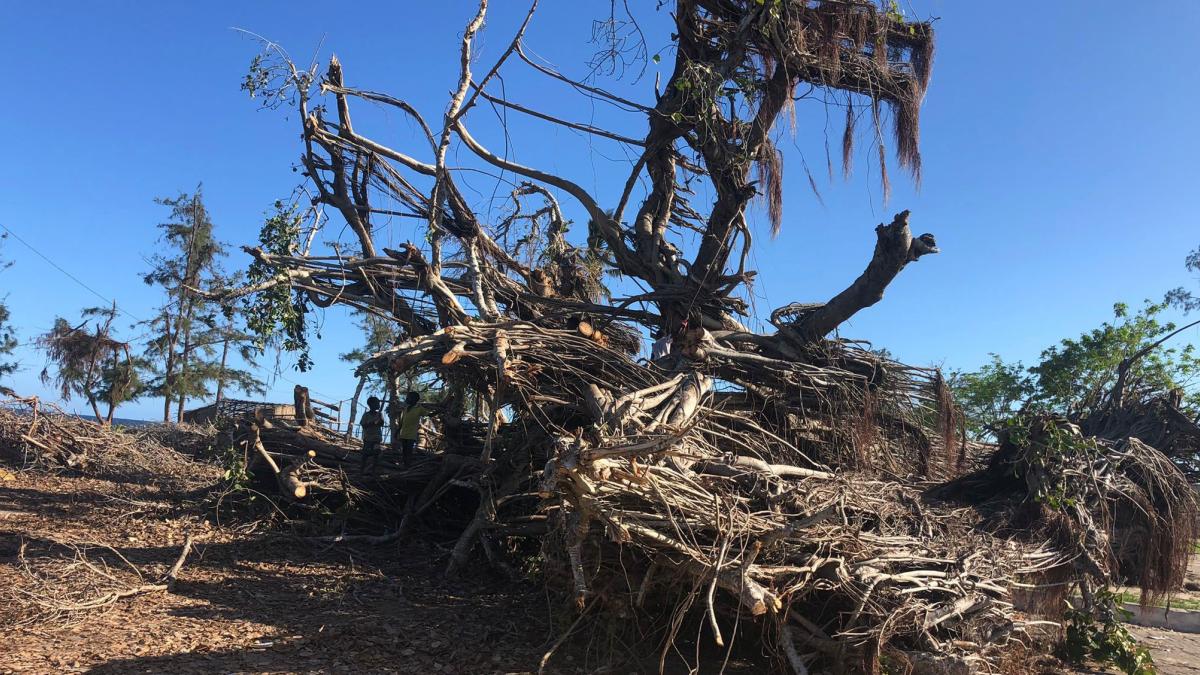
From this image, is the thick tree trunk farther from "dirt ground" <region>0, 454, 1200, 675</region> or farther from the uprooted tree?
"dirt ground" <region>0, 454, 1200, 675</region>

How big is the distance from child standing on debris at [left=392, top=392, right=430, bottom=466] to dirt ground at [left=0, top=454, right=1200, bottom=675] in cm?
125

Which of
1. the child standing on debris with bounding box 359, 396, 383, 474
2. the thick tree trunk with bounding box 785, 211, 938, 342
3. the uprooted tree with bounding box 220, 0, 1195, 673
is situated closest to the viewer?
the uprooted tree with bounding box 220, 0, 1195, 673

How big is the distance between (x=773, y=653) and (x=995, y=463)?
449cm

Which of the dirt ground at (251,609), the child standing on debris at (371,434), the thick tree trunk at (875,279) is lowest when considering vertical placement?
the dirt ground at (251,609)

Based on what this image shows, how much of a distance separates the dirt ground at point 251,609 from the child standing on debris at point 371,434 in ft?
4.16

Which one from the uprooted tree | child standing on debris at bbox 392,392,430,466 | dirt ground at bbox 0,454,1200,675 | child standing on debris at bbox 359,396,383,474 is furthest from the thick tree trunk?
child standing on debris at bbox 359,396,383,474

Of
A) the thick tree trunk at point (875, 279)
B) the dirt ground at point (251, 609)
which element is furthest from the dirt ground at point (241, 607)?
the thick tree trunk at point (875, 279)

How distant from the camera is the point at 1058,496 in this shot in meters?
7.32

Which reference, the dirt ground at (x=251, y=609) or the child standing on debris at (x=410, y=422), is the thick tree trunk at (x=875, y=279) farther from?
the child standing on debris at (x=410, y=422)

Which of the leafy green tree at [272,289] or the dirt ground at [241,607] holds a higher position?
the leafy green tree at [272,289]

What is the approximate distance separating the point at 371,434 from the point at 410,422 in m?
0.52

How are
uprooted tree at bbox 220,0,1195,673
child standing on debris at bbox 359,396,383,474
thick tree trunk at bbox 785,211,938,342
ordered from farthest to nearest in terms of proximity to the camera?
child standing on debris at bbox 359,396,383,474 < thick tree trunk at bbox 785,211,938,342 < uprooted tree at bbox 220,0,1195,673

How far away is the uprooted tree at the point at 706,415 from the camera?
518 centimetres

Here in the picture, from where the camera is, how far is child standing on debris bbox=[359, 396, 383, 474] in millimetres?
9703
